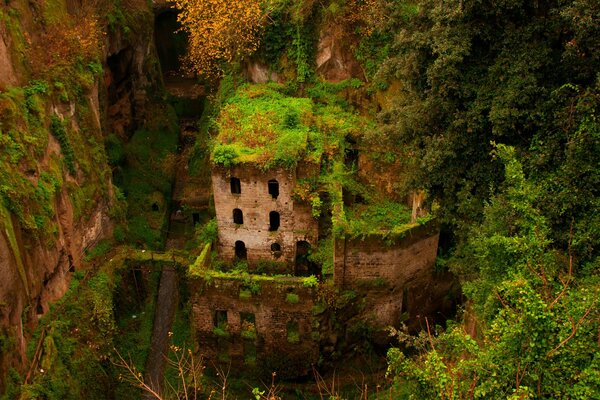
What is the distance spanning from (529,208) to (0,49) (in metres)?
18.6

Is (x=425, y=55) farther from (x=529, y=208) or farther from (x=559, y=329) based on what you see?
(x=559, y=329)

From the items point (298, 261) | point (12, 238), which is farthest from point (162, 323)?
point (12, 238)

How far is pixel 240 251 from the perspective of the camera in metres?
24.3

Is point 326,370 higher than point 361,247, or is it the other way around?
point 361,247

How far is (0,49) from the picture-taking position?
Answer: 19.6 metres

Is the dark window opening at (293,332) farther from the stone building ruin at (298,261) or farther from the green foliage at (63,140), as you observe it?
the green foliage at (63,140)

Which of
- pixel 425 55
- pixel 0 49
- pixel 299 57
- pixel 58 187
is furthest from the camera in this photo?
pixel 299 57

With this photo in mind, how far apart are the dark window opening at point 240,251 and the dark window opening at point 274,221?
153cm

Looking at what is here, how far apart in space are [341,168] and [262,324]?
7345mm

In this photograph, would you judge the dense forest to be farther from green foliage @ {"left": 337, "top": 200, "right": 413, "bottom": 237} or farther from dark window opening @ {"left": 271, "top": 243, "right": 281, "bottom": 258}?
dark window opening @ {"left": 271, "top": 243, "right": 281, "bottom": 258}

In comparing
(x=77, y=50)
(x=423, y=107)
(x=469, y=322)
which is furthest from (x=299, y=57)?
(x=469, y=322)

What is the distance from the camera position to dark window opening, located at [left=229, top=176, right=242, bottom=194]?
73.8ft

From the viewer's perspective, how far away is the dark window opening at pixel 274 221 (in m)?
23.1

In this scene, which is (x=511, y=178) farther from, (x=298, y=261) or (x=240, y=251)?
(x=240, y=251)
